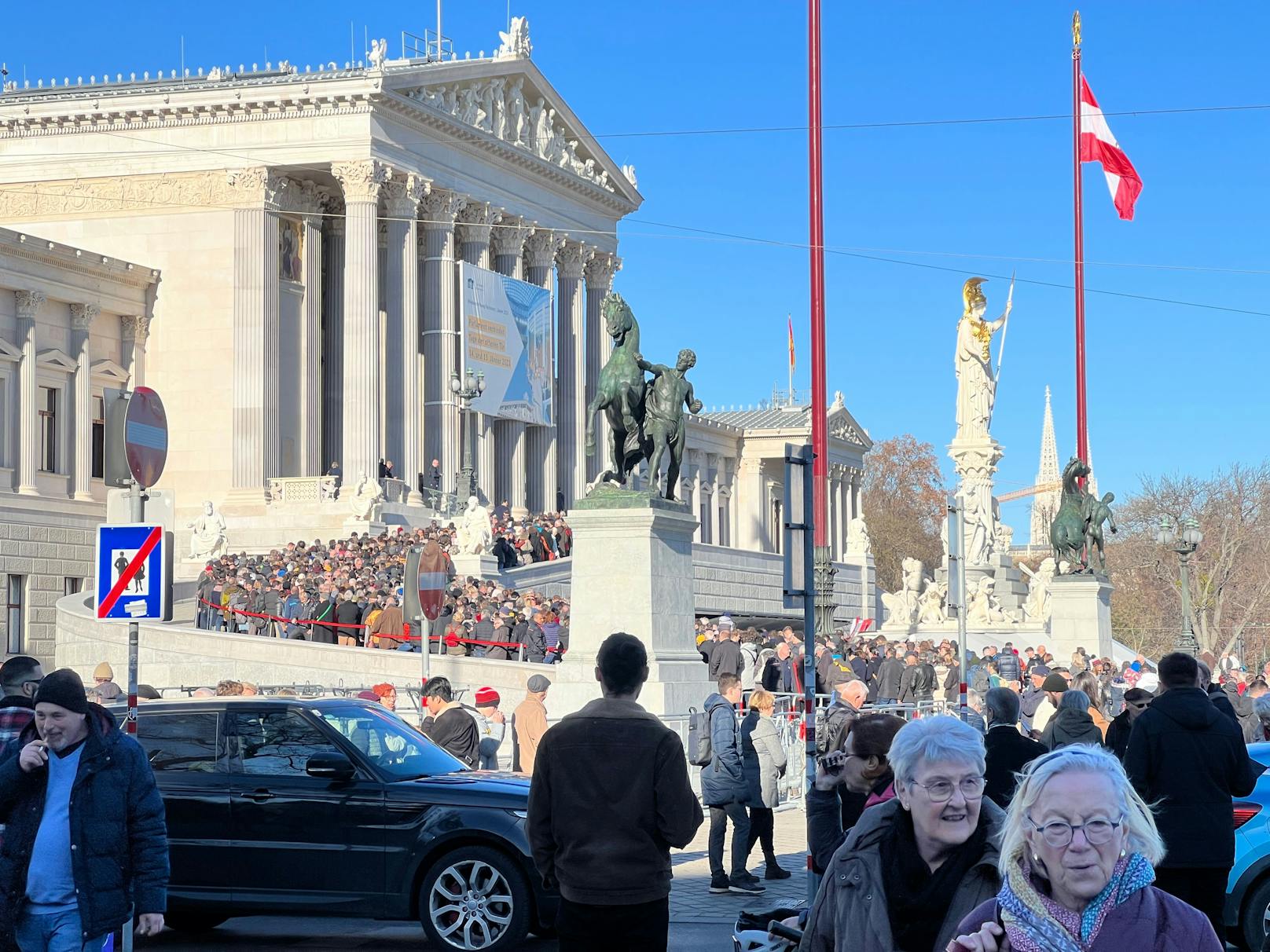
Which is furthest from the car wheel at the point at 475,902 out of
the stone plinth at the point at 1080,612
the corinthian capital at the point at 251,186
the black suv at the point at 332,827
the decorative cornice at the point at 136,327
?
the decorative cornice at the point at 136,327

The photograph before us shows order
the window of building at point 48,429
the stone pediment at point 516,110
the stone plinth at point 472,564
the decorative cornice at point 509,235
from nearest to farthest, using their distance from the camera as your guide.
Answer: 1. the stone plinth at point 472,564
2. the window of building at point 48,429
3. the stone pediment at point 516,110
4. the decorative cornice at point 509,235

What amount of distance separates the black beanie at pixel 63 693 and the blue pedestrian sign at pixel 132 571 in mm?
3687

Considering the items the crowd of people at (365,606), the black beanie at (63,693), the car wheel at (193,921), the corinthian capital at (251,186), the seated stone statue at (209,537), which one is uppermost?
the corinthian capital at (251,186)

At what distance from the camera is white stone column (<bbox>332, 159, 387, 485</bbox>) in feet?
177

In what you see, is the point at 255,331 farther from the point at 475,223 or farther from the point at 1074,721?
the point at 1074,721

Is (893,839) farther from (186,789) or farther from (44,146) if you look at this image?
(44,146)

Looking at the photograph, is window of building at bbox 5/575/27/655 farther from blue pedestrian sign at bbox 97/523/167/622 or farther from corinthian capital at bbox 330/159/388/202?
blue pedestrian sign at bbox 97/523/167/622

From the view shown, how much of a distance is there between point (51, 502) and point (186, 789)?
39740 millimetres

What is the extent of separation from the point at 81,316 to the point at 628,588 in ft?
121

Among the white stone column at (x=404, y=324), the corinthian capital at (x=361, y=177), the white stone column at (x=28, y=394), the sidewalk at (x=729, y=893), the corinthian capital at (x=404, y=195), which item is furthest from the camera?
the white stone column at (x=404, y=324)

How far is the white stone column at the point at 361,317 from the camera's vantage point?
53.9 meters

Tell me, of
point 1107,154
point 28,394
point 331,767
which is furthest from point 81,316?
point 331,767

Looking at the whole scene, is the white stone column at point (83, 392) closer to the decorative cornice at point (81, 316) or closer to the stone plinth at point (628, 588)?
the decorative cornice at point (81, 316)

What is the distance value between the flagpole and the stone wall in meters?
23.9
